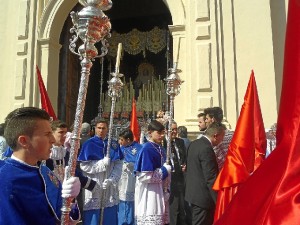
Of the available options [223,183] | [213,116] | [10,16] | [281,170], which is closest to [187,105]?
[213,116]

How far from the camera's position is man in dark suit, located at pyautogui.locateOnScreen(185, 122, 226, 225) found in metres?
4.37

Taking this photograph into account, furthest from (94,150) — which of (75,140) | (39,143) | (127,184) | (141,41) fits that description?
(141,41)

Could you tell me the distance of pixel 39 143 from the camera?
2141 millimetres

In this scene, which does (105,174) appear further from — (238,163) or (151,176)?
(238,163)

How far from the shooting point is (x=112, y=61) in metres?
13.3

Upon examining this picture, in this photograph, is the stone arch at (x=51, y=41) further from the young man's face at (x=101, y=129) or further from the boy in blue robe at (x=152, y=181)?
the boy in blue robe at (x=152, y=181)

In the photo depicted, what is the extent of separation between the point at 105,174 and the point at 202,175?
1375 millimetres

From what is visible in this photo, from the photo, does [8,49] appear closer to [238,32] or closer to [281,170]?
[238,32]

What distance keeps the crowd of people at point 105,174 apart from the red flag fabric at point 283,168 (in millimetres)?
998

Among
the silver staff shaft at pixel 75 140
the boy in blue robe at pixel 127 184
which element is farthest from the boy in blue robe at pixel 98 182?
the silver staff shaft at pixel 75 140

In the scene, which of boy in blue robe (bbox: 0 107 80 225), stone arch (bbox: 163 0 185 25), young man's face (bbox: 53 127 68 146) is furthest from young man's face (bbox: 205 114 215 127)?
stone arch (bbox: 163 0 185 25)

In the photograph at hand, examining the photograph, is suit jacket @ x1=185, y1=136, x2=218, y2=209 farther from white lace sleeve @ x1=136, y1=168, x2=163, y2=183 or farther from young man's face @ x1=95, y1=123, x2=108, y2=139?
young man's face @ x1=95, y1=123, x2=108, y2=139

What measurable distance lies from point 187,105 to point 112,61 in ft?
19.5

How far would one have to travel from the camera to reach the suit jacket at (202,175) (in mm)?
4367
